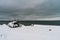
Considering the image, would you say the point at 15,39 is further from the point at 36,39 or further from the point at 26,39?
the point at 36,39

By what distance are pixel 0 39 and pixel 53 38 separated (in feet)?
9.92

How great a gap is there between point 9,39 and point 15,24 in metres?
3.21

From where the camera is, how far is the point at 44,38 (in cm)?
488

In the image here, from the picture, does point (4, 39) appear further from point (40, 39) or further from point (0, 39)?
point (40, 39)

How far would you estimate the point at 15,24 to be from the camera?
7941 mm

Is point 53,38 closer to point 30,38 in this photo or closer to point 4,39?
point 30,38

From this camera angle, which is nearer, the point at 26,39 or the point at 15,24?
the point at 26,39

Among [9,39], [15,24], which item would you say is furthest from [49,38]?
[15,24]

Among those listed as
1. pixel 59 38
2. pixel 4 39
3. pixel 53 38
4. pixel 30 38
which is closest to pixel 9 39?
pixel 4 39

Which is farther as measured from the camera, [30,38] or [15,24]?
[15,24]

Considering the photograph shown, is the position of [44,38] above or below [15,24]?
below

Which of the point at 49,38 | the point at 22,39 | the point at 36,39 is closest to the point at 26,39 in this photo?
the point at 22,39

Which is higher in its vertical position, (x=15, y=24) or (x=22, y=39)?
(x=15, y=24)

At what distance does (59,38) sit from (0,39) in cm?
335
